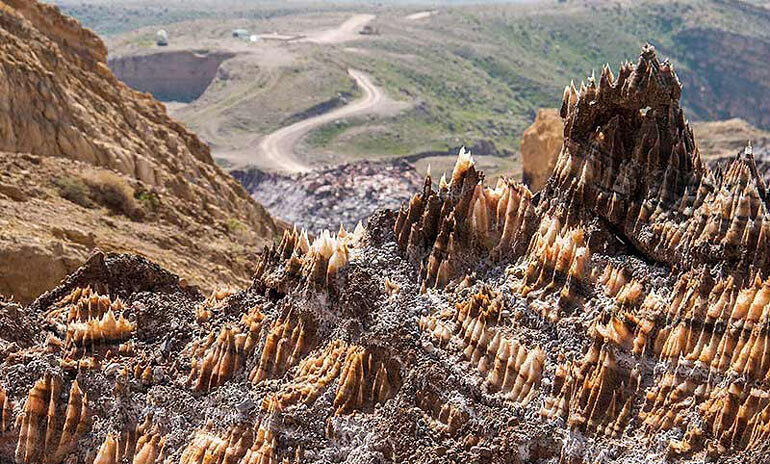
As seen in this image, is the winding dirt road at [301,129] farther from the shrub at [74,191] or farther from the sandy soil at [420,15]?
the shrub at [74,191]

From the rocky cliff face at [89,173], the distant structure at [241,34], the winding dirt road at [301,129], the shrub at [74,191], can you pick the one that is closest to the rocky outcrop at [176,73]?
the distant structure at [241,34]

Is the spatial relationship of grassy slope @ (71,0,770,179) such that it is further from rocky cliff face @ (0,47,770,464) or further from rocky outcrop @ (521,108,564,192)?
rocky cliff face @ (0,47,770,464)

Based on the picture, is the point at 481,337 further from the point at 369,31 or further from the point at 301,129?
the point at 369,31

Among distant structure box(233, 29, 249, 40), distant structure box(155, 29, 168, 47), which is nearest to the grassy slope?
distant structure box(155, 29, 168, 47)

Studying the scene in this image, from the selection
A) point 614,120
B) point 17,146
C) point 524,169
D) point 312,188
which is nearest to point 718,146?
point 524,169

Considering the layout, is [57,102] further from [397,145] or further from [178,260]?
[397,145]
